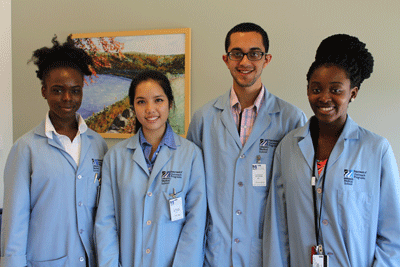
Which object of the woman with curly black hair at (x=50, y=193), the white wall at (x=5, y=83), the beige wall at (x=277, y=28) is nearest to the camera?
the woman with curly black hair at (x=50, y=193)

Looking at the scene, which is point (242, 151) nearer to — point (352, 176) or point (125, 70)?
point (352, 176)

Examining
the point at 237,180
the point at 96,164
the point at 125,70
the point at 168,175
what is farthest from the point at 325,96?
the point at 125,70

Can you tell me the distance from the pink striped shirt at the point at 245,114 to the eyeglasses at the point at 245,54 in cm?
21

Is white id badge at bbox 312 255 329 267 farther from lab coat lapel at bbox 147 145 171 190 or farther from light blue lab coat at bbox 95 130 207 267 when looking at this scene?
lab coat lapel at bbox 147 145 171 190

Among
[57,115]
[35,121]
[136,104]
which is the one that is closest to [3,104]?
[35,121]

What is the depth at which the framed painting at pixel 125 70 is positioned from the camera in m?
3.10

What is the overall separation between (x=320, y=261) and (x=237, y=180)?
1.90ft

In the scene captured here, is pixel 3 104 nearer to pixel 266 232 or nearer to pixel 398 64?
pixel 266 232

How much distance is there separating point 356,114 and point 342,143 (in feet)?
4.98

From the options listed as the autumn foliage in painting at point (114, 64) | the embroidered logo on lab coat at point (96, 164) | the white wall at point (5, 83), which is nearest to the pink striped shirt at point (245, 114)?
the embroidered logo on lab coat at point (96, 164)

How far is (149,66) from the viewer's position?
3.20 m

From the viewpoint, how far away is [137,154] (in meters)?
1.73

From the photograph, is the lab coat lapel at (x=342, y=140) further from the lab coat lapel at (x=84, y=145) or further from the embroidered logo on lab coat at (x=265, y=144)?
the lab coat lapel at (x=84, y=145)

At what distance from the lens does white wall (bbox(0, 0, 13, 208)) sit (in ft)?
11.6
